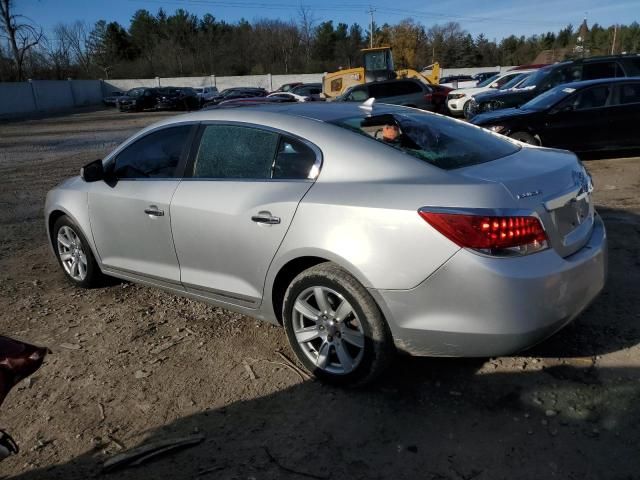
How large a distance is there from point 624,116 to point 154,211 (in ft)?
28.7

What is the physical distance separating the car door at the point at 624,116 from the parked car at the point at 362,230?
23.2ft

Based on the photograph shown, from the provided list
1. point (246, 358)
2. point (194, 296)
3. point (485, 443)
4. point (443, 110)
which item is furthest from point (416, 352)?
point (443, 110)

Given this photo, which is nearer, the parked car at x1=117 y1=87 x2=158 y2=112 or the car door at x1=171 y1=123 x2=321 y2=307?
the car door at x1=171 y1=123 x2=321 y2=307

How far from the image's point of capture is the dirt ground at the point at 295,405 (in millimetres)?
2512

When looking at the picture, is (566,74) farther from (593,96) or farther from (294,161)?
(294,161)

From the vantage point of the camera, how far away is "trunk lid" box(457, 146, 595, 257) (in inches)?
105

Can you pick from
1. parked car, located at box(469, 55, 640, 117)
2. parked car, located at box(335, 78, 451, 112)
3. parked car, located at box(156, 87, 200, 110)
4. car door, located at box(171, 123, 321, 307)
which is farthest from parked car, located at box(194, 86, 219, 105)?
car door, located at box(171, 123, 321, 307)

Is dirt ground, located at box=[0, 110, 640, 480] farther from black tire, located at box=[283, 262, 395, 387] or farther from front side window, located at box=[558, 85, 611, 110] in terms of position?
front side window, located at box=[558, 85, 611, 110]

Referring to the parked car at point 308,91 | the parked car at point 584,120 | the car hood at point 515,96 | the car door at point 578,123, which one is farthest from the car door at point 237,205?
the parked car at point 308,91

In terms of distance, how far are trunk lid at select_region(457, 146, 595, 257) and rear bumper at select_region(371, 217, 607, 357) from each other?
12 centimetres

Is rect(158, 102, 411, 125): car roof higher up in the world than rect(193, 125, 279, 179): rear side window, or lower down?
higher up

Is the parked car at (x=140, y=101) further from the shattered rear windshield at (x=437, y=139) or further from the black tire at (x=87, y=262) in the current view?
the shattered rear windshield at (x=437, y=139)

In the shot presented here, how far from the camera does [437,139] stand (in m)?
3.37

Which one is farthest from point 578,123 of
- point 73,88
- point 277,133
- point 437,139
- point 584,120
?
point 73,88
